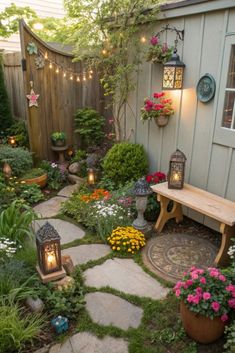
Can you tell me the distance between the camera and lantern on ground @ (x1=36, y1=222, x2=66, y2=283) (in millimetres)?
2510

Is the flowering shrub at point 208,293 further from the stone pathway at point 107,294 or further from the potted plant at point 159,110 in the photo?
the potted plant at point 159,110

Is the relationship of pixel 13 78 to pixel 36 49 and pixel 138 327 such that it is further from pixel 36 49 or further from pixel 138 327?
pixel 138 327

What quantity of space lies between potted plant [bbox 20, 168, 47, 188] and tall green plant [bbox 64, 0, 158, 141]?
1726mm

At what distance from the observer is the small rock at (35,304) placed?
93.0 inches

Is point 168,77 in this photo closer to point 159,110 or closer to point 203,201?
point 159,110

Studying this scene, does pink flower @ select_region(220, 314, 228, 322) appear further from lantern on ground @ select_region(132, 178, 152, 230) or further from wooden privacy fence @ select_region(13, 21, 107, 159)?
wooden privacy fence @ select_region(13, 21, 107, 159)

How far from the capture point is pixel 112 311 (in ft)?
8.17

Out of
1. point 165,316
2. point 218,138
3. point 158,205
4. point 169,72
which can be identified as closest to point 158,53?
point 169,72

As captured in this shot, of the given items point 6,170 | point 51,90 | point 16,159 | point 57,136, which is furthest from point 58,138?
point 6,170

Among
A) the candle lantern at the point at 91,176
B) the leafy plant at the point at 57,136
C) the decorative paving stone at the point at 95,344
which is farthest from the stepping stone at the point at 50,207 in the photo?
the decorative paving stone at the point at 95,344

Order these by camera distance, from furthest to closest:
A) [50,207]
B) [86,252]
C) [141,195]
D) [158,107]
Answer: [50,207]
[158,107]
[141,195]
[86,252]

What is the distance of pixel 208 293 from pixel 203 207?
4.26 ft

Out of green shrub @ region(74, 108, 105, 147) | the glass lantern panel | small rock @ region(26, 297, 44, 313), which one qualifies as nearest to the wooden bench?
the glass lantern panel

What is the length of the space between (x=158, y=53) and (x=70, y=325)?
336cm
